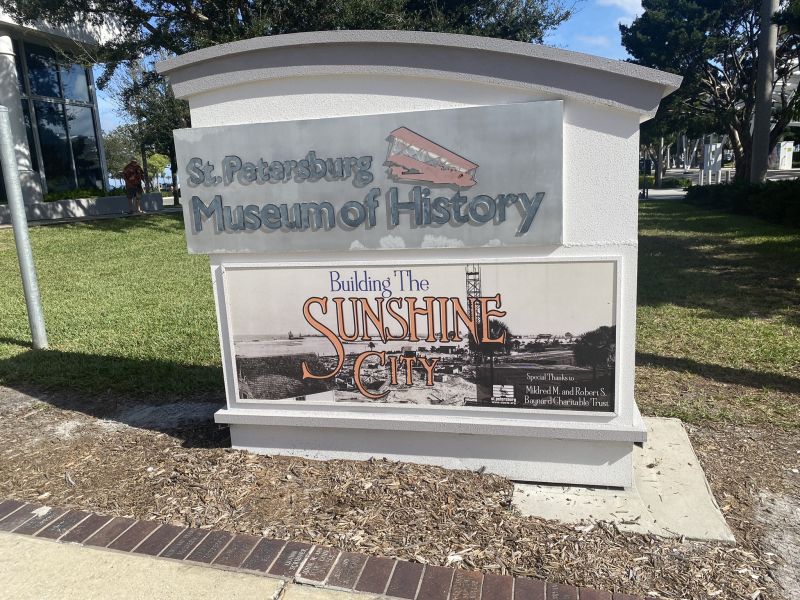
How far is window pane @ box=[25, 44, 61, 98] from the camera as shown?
21312 mm

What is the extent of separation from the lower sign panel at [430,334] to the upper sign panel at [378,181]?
7.6 inches

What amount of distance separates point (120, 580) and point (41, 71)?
2374cm

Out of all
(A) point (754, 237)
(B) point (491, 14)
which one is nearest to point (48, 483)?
(A) point (754, 237)

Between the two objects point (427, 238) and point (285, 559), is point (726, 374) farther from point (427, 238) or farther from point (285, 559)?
point (285, 559)

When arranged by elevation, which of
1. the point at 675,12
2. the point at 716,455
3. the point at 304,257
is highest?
the point at 675,12

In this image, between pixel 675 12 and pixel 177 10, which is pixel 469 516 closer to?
pixel 177 10

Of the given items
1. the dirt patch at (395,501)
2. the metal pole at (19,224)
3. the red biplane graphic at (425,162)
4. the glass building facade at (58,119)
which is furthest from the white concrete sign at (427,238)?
the glass building facade at (58,119)

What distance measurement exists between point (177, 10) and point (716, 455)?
17.4m

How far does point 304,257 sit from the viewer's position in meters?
3.71

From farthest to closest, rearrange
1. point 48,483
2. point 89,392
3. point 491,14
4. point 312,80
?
point 491,14
point 89,392
point 48,483
point 312,80

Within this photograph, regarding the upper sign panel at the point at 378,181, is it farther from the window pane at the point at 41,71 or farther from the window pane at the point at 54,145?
the window pane at the point at 41,71

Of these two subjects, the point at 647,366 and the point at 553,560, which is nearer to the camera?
the point at 553,560

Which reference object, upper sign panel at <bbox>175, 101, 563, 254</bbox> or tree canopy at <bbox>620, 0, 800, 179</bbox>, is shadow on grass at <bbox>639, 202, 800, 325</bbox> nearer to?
upper sign panel at <bbox>175, 101, 563, 254</bbox>

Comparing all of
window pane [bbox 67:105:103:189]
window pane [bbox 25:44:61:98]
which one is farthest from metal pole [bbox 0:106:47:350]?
window pane [bbox 67:105:103:189]
